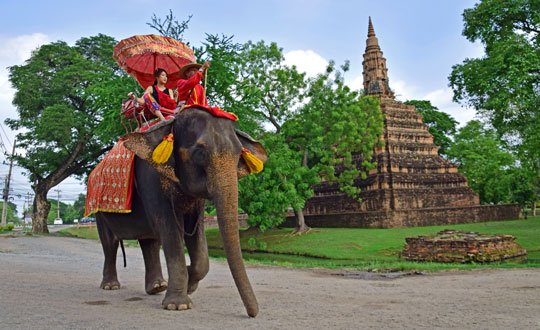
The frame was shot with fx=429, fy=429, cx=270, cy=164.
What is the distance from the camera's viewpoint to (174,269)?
16.2ft

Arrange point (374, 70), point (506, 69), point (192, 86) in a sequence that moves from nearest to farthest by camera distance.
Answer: point (192, 86), point (506, 69), point (374, 70)

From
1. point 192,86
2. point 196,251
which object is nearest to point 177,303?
point 196,251

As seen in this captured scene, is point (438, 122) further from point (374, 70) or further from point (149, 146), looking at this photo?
point (149, 146)

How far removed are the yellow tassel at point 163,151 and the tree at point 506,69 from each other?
16.3m

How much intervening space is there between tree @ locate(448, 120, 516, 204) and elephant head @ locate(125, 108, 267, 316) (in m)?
35.9

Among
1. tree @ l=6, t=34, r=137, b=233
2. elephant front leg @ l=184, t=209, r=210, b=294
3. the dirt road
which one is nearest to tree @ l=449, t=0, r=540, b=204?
the dirt road

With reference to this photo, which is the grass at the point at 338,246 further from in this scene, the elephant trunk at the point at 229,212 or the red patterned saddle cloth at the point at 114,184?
the elephant trunk at the point at 229,212

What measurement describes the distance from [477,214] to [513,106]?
12.0 metres

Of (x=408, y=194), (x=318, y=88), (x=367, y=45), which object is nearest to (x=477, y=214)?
(x=408, y=194)

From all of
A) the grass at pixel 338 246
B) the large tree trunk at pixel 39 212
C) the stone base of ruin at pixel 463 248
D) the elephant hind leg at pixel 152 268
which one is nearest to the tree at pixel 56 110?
the large tree trunk at pixel 39 212

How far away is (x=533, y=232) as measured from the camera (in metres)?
20.0

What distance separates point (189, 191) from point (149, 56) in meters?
2.82

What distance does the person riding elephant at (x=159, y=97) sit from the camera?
583 centimetres

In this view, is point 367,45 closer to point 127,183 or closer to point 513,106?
point 513,106
